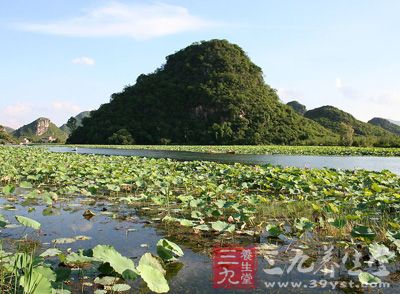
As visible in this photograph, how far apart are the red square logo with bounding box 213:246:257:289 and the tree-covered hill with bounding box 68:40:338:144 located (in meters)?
49.8

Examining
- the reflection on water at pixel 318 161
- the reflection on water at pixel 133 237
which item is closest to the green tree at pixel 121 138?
the reflection on water at pixel 318 161

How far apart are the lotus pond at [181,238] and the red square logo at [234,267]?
10cm

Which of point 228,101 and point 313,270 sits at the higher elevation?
point 228,101

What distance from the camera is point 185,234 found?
5.12m

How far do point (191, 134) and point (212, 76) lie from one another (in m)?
16.0

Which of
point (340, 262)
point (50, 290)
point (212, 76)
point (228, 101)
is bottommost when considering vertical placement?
point (340, 262)

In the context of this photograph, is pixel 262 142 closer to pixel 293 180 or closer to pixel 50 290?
pixel 293 180

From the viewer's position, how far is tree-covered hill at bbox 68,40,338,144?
200 ft

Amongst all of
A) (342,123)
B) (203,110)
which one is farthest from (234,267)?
(342,123)

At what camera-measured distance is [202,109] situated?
68688 mm

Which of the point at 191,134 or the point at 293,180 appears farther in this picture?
the point at 191,134

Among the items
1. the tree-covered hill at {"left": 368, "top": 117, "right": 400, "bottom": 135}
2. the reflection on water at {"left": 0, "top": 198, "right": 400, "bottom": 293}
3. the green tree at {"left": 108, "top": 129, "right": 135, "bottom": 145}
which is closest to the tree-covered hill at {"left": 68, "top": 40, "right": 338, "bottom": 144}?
the green tree at {"left": 108, "top": 129, "right": 135, "bottom": 145}

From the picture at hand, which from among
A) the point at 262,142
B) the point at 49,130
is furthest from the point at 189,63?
the point at 49,130

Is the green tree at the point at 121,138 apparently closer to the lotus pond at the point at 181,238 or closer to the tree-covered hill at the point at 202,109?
the tree-covered hill at the point at 202,109
